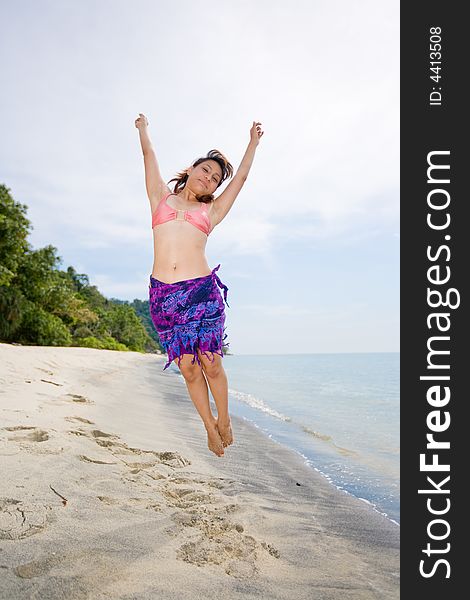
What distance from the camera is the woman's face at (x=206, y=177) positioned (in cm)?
322

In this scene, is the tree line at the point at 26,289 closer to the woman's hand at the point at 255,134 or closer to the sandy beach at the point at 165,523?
the sandy beach at the point at 165,523

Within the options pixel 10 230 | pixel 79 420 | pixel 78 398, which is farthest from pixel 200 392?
pixel 10 230

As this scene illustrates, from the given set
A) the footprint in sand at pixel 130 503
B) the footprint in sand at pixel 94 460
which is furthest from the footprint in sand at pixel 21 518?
the footprint in sand at pixel 94 460

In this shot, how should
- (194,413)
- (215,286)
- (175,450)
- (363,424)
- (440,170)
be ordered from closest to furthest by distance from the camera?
1. (440,170)
2. (215,286)
3. (175,450)
4. (194,413)
5. (363,424)

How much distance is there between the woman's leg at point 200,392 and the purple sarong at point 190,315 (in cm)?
4

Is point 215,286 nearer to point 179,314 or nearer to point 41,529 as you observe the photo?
point 179,314

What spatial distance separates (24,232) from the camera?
20531 mm

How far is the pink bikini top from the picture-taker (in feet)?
10.3

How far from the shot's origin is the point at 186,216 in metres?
3.12

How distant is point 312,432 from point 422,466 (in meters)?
5.83

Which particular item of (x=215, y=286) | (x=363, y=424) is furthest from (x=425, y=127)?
(x=363, y=424)

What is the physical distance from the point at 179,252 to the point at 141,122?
3.09 ft

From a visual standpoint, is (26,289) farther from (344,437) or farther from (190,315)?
(190,315)

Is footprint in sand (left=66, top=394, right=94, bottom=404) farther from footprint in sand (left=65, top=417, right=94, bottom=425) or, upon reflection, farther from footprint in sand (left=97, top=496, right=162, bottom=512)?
footprint in sand (left=97, top=496, right=162, bottom=512)
